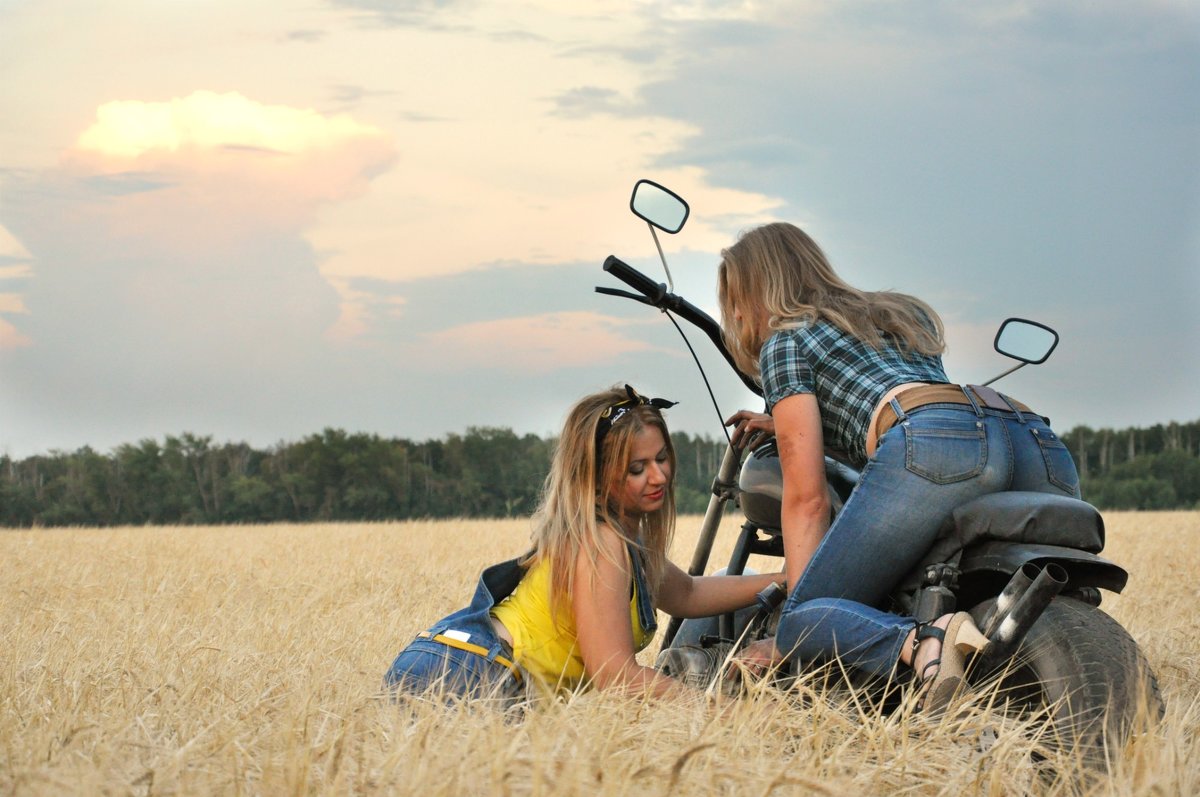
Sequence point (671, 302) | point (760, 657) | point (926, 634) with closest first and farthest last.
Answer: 1. point (926, 634)
2. point (760, 657)
3. point (671, 302)

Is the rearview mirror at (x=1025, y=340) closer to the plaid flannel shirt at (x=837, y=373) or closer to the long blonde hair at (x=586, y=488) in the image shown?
the plaid flannel shirt at (x=837, y=373)

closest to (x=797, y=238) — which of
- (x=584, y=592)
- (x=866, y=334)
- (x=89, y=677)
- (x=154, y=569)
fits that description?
(x=866, y=334)

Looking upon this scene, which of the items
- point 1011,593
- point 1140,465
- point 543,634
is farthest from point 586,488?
point 1140,465

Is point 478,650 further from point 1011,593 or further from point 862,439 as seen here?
point 1011,593

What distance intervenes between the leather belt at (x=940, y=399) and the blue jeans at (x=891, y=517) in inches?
1.0

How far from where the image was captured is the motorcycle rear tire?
307 centimetres

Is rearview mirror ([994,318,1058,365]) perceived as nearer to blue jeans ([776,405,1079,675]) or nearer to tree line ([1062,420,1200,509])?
blue jeans ([776,405,1079,675])

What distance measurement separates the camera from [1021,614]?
119 inches

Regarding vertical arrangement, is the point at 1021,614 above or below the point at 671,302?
below

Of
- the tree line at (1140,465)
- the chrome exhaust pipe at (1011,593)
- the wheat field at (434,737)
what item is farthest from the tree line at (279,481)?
the chrome exhaust pipe at (1011,593)

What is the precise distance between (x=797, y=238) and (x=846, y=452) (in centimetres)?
77

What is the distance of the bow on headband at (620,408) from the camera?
4.03 metres

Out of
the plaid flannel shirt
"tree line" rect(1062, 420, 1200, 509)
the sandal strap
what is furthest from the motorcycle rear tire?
"tree line" rect(1062, 420, 1200, 509)

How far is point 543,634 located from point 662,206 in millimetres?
1688
